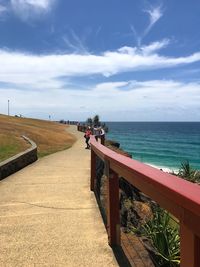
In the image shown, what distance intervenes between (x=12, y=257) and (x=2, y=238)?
2.78 ft

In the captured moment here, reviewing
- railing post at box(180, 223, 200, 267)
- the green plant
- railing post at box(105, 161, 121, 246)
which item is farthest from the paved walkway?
railing post at box(180, 223, 200, 267)

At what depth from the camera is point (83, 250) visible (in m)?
5.47

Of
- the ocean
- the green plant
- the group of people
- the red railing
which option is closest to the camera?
the red railing

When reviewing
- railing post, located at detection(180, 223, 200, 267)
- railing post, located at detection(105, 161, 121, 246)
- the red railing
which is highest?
the red railing

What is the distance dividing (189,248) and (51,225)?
4595 mm

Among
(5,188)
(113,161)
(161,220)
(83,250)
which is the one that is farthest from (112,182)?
(5,188)

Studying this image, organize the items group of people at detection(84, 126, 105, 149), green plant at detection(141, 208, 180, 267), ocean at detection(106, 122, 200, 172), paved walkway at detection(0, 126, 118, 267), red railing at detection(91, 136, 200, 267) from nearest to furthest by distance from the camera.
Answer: red railing at detection(91, 136, 200, 267) < paved walkway at detection(0, 126, 118, 267) < green plant at detection(141, 208, 180, 267) < group of people at detection(84, 126, 105, 149) < ocean at detection(106, 122, 200, 172)

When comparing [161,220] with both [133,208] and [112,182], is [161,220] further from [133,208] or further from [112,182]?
[133,208]

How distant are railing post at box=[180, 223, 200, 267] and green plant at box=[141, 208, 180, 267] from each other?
323 cm

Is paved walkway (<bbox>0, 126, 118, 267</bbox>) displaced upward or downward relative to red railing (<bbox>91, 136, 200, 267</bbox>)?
downward

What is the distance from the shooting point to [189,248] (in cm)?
236

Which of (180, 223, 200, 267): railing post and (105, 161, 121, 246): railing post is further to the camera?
(105, 161, 121, 246): railing post

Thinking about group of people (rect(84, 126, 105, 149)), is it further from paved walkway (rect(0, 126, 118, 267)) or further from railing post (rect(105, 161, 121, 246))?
railing post (rect(105, 161, 121, 246))

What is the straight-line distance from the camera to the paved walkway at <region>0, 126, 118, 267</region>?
5.20m
